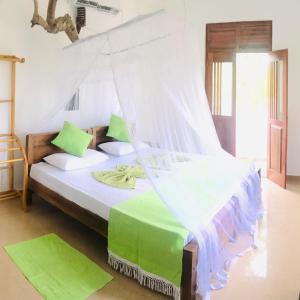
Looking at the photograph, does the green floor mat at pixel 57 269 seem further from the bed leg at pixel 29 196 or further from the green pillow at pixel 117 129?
the green pillow at pixel 117 129

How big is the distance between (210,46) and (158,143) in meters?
3.39

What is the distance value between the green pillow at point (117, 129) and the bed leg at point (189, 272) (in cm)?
268

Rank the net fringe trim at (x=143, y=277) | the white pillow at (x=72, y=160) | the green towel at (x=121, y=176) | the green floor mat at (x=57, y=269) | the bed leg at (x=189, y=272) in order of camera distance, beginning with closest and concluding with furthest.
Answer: the bed leg at (x=189, y=272), the net fringe trim at (x=143, y=277), the green floor mat at (x=57, y=269), the green towel at (x=121, y=176), the white pillow at (x=72, y=160)

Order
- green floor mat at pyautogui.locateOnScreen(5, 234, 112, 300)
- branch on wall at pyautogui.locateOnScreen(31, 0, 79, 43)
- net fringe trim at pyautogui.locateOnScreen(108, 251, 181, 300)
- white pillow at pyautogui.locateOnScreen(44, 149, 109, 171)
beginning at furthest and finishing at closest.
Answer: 1. branch on wall at pyautogui.locateOnScreen(31, 0, 79, 43)
2. white pillow at pyautogui.locateOnScreen(44, 149, 109, 171)
3. green floor mat at pyautogui.locateOnScreen(5, 234, 112, 300)
4. net fringe trim at pyautogui.locateOnScreen(108, 251, 181, 300)

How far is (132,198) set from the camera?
8.17 feet

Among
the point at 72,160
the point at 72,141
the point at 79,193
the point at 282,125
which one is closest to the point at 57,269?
the point at 79,193

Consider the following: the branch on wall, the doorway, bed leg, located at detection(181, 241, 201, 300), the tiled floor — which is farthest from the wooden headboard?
the doorway

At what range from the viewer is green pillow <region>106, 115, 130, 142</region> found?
4.38 metres

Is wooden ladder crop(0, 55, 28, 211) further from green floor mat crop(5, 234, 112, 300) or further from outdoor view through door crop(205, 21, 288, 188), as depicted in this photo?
outdoor view through door crop(205, 21, 288, 188)

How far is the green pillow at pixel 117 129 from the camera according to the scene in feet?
14.4

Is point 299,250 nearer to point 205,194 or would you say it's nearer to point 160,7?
point 205,194

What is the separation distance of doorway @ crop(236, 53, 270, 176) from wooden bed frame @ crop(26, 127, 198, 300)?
3.46 m

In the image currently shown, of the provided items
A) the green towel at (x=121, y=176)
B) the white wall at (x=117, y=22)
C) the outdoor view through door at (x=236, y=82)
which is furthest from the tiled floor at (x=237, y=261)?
the white wall at (x=117, y=22)

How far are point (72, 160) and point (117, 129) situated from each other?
1129mm
